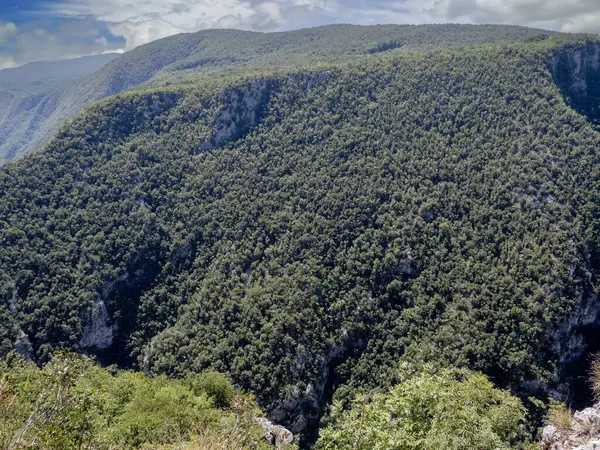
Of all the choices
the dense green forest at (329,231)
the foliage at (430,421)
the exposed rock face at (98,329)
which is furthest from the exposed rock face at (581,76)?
the exposed rock face at (98,329)

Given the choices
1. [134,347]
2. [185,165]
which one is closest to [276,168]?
[185,165]

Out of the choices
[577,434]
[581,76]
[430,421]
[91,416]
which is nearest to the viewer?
[91,416]

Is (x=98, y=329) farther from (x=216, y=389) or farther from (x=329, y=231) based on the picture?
(x=329, y=231)

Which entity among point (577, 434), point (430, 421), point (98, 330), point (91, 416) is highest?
point (91, 416)

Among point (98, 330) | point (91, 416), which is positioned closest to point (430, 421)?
point (91, 416)

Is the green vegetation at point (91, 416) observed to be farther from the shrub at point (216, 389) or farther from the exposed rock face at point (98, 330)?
the exposed rock face at point (98, 330)

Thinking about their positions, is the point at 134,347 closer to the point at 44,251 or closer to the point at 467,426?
the point at 44,251

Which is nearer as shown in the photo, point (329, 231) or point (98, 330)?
point (98, 330)
